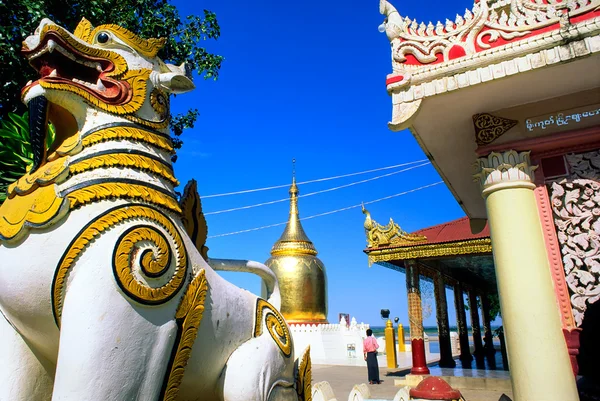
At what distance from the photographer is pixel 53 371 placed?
2.22m

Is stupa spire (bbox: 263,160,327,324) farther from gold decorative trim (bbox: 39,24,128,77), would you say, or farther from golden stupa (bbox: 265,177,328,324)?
gold decorative trim (bbox: 39,24,128,77)

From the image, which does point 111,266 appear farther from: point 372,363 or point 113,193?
point 372,363

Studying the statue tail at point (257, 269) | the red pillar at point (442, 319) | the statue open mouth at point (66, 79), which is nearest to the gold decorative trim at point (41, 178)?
the statue open mouth at point (66, 79)

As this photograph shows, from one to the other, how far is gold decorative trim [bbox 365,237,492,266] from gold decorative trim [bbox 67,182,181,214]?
935 centimetres

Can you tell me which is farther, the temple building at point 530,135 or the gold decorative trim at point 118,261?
the temple building at point 530,135

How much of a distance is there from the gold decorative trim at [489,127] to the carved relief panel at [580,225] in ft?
2.06

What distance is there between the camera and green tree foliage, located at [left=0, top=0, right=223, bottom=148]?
584cm

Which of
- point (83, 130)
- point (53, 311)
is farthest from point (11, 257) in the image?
point (83, 130)

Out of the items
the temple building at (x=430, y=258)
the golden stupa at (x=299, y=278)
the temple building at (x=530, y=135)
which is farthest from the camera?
the golden stupa at (x=299, y=278)

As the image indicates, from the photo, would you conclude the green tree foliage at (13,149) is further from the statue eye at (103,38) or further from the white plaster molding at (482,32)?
the white plaster molding at (482,32)

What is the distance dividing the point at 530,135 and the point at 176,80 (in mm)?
3461

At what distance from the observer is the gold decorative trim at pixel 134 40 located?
7.66 ft

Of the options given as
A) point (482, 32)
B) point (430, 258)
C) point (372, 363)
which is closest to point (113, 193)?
point (482, 32)

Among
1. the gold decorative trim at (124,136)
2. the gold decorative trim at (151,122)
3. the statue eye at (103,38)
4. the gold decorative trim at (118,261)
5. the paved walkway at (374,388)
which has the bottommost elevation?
the paved walkway at (374,388)
